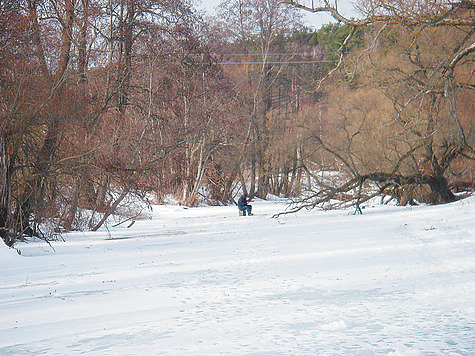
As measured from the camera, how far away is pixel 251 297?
655cm

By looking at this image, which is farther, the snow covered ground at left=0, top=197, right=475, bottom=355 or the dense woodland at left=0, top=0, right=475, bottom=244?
the dense woodland at left=0, top=0, right=475, bottom=244

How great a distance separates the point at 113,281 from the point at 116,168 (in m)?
6.56

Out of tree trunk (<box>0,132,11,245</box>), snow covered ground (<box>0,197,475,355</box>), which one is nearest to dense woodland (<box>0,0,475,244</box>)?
tree trunk (<box>0,132,11,245</box>)

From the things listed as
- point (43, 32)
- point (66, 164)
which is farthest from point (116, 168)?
point (43, 32)

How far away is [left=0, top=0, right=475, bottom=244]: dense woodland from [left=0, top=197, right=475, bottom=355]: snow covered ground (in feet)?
8.52

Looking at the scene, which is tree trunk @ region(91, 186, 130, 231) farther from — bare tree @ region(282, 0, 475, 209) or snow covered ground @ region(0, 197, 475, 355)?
bare tree @ region(282, 0, 475, 209)

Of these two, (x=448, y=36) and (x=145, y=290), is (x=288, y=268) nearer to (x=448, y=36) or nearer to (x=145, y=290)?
(x=145, y=290)

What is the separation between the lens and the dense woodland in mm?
12547

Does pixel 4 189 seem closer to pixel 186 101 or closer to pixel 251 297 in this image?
pixel 251 297

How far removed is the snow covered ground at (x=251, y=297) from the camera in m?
4.57

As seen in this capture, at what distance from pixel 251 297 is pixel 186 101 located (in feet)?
85.4

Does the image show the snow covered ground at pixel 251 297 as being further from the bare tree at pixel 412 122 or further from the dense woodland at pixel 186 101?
the bare tree at pixel 412 122

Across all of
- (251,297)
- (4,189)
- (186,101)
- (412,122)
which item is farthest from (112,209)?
(186,101)

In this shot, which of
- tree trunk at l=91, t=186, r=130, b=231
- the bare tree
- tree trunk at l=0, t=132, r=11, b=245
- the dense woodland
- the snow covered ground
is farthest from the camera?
the bare tree
